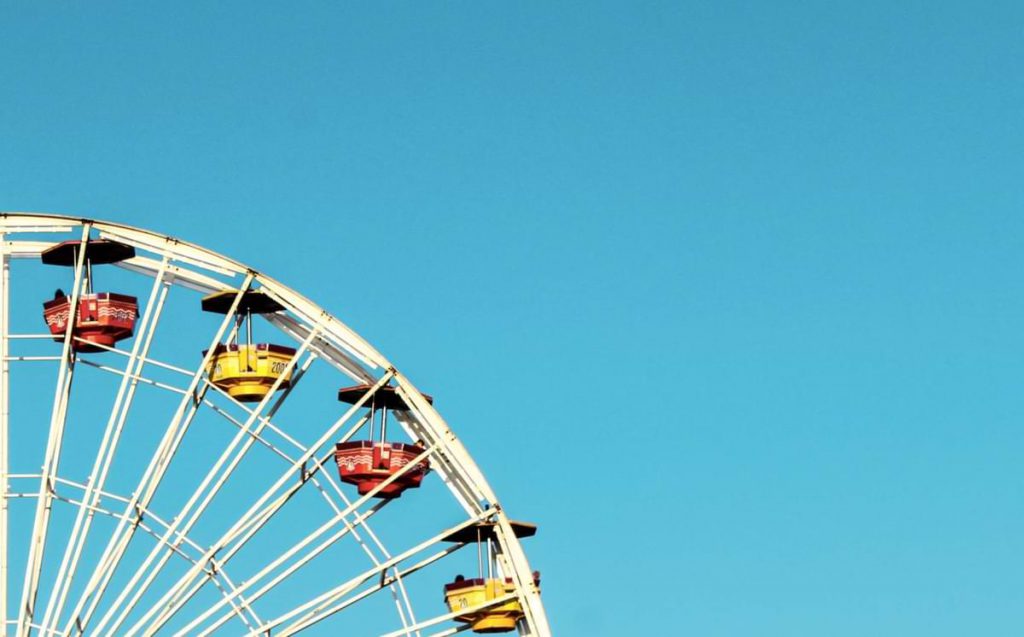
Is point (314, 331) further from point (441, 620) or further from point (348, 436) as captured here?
point (441, 620)

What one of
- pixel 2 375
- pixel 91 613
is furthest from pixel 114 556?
pixel 2 375

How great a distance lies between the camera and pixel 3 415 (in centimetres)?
4953

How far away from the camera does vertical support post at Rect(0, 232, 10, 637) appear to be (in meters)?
47.5

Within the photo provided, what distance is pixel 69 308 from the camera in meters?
51.5

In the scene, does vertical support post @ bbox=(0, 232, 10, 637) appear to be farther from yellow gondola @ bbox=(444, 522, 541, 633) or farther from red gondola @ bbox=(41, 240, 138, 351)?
yellow gondola @ bbox=(444, 522, 541, 633)

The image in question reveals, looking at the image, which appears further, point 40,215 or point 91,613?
point 40,215

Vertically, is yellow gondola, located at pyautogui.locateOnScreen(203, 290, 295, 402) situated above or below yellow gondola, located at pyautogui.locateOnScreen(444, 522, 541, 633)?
above

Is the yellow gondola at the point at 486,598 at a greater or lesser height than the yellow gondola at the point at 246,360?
lesser

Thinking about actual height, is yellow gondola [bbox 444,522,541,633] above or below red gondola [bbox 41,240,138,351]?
below

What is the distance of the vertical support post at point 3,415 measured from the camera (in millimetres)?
47531

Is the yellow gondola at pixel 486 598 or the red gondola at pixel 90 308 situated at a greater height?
the red gondola at pixel 90 308

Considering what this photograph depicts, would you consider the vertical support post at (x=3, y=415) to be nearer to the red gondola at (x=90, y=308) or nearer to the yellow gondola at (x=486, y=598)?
the red gondola at (x=90, y=308)

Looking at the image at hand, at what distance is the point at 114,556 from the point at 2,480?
2.78 metres

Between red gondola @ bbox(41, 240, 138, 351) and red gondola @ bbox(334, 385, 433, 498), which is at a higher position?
red gondola @ bbox(41, 240, 138, 351)
